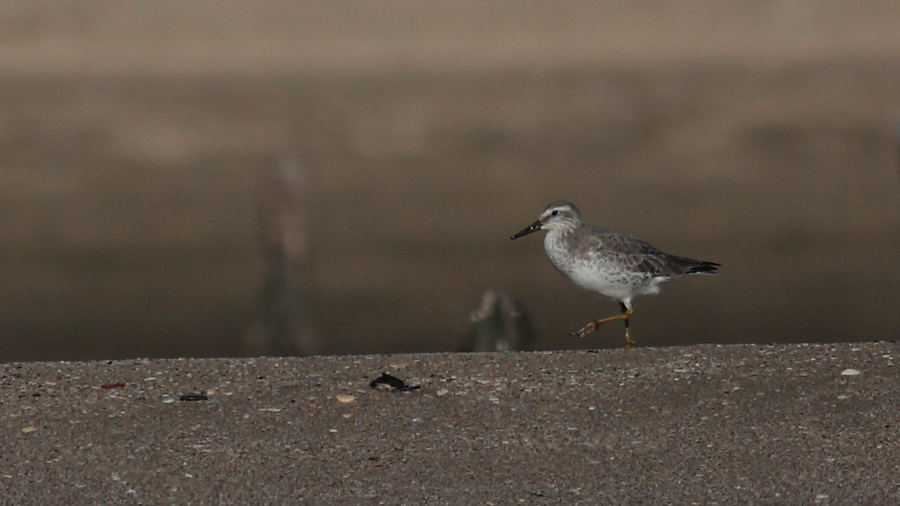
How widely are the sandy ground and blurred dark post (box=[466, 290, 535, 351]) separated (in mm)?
2128

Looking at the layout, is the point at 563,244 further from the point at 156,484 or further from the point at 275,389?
the point at 156,484

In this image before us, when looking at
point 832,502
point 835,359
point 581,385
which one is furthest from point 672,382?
point 832,502

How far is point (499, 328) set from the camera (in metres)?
11.3

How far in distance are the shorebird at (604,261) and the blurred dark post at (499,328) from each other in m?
0.79

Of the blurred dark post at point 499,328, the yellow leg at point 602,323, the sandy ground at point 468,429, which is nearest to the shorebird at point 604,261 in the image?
the yellow leg at point 602,323

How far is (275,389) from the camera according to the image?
27.7 ft

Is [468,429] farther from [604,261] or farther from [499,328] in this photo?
[499,328]

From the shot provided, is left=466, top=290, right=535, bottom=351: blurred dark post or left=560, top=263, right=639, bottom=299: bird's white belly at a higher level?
A: left=560, top=263, right=639, bottom=299: bird's white belly

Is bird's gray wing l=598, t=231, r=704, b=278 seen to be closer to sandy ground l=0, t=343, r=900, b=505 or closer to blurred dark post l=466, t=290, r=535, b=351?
blurred dark post l=466, t=290, r=535, b=351

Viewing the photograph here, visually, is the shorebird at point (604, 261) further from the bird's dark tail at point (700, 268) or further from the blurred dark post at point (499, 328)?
the blurred dark post at point (499, 328)

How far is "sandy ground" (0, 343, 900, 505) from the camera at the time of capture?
22.2 feet

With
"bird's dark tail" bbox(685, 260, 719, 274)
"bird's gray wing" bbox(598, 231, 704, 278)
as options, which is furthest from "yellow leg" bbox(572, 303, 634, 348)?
"bird's dark tail" bbox(685, 260, 719, 274)

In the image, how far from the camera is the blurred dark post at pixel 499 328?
36.8 ft

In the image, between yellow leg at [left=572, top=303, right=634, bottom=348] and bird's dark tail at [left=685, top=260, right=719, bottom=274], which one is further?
bird's dark tail at [left=685, top=260, right=719, bottom=274]
